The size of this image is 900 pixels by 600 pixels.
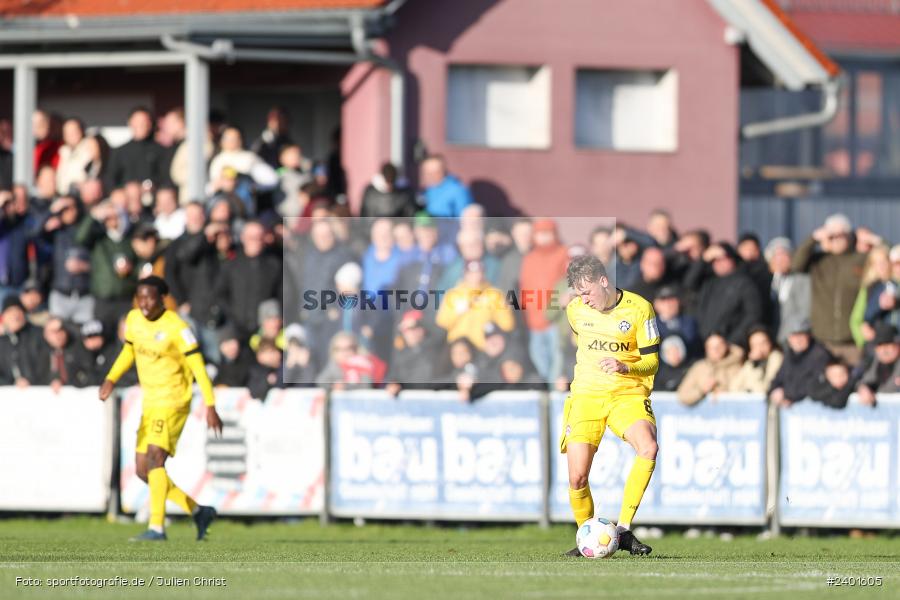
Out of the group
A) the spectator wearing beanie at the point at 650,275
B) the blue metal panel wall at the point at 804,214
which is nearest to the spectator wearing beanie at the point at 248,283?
the spectator wearing beanie at the point at 650,275

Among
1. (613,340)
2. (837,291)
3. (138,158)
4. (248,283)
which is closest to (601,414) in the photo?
(613,340)

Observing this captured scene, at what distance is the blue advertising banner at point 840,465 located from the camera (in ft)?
59.3

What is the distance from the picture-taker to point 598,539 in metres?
12.9

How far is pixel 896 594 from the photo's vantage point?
1062 cm

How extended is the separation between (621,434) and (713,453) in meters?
5.25

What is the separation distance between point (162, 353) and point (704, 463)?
5346mm

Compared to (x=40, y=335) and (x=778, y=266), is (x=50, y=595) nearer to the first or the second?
(x=40, y=335)

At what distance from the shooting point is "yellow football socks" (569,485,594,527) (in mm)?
13461

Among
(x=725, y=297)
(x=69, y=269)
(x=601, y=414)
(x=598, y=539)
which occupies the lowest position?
(x=598, y=539)

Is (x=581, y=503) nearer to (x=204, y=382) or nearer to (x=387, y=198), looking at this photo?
(x=204, y=382)

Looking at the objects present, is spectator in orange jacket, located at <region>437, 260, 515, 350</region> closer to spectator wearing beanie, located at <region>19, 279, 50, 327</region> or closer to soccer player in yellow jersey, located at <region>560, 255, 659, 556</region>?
spectator wearing beanie, located at <region>19, 279, 50, 327</region>

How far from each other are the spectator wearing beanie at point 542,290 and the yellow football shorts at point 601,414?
552 cm

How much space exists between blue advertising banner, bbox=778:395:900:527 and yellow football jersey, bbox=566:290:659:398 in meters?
5.20

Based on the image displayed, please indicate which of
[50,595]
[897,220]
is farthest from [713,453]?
[897,220]
